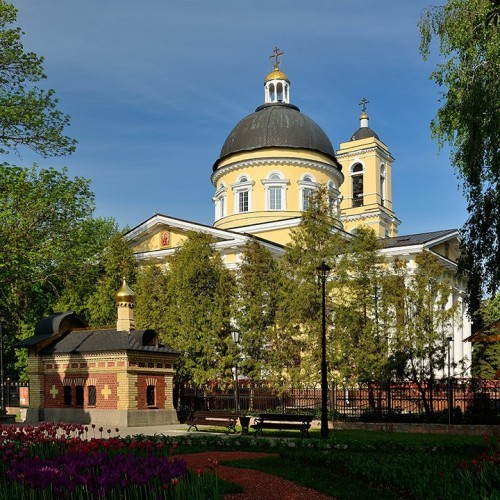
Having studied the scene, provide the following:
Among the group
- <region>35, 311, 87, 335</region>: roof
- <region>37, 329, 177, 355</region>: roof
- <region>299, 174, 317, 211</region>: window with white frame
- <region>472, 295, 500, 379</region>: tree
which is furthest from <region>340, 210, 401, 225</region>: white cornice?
<region>37, 329, 177, 355</region>: roof

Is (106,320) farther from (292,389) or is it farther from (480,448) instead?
(480,448)

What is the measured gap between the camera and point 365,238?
28453mm

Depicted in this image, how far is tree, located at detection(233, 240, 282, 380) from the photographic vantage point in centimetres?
3045

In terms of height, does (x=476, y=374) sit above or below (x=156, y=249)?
below

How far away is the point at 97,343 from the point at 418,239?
26903 millimetres

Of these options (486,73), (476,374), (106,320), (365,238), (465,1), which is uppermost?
(465,1)

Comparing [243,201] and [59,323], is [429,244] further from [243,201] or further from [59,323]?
[59,323]

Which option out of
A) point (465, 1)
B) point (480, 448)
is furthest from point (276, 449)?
point (465, 1)

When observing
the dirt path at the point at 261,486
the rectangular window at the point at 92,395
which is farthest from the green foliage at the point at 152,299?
the dirt path at the point at 261,486

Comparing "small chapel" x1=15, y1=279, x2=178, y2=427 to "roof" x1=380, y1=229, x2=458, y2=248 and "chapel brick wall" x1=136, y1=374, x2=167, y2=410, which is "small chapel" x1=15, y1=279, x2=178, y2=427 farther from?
"roof" x1=380, y1=229, x2=458, y2=248

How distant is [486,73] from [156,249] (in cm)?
2987

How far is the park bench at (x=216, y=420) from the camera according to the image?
68.7 feet

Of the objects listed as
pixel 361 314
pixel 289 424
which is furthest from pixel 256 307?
pixel 289 424

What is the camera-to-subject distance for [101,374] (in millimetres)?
24234
